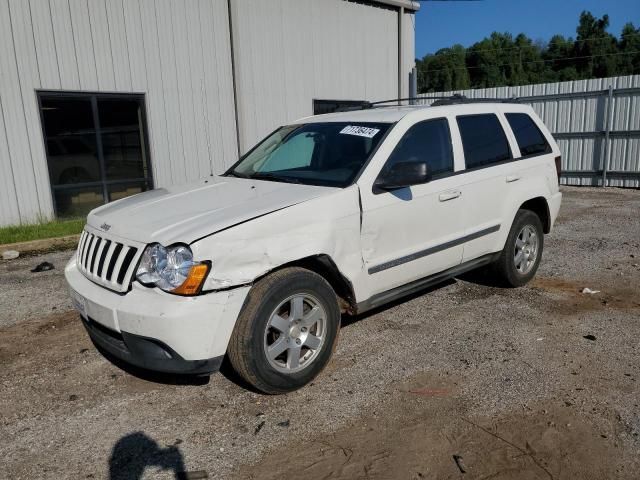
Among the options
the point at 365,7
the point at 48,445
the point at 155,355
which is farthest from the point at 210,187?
the point at 365,7

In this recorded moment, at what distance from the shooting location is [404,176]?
12.5 feet

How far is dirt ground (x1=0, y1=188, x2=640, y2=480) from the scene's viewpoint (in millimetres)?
2803

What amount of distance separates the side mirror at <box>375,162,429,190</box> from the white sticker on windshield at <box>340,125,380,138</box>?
452mm

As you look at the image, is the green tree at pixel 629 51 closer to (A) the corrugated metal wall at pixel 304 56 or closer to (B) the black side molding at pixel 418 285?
(A) the corrugated metal wall at pixel 304 56

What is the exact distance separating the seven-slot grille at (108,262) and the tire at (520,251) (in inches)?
137

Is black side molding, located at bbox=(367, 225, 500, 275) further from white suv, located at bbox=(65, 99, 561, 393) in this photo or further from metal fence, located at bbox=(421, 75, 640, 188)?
metal fence, located at bbox=(421, 75, 640, 188)

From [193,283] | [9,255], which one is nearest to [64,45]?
[9,255]

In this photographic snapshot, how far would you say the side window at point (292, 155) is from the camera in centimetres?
448

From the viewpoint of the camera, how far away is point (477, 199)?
4.66m

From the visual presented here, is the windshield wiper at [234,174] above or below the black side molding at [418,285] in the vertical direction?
above

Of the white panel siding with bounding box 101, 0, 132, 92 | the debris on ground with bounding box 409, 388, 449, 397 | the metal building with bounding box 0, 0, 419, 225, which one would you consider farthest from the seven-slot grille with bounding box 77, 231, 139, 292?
the white panel siding with bounding box 101, 0, 132, 92

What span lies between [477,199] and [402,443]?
2417mm

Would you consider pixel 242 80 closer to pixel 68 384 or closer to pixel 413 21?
pixel 413 21

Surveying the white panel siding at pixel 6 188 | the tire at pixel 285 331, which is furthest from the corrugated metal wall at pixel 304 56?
the tire at pixel 285 331
